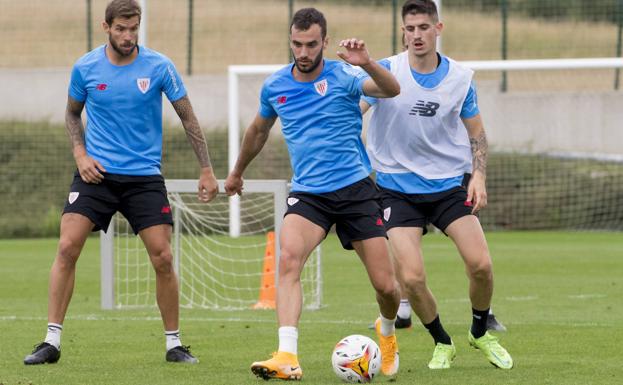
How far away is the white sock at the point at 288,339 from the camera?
766cm

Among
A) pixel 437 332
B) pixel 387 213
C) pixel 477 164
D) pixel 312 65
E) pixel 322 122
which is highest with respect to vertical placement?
pixel 312 65

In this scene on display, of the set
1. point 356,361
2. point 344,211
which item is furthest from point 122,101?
point 356,361

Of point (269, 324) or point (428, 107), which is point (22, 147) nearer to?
point (269, 324)

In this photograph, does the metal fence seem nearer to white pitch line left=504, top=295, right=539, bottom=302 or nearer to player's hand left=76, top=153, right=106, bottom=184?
white pitch line left=504, top=295, right=539, bottom=302

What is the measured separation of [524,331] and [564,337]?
1.71ft

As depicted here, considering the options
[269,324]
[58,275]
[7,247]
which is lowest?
[7,247]

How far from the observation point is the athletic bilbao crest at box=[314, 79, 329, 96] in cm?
809

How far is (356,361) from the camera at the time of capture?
305 inches

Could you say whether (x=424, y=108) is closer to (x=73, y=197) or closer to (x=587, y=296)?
(x=73, y=197)

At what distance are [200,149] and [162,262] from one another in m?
0.81

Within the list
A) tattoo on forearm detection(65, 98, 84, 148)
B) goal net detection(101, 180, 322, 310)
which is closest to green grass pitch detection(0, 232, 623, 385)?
goal net detection(101, 180, 322, 310)

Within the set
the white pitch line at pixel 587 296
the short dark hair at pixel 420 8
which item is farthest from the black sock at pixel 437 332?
the white pitch line at pixel 587 296

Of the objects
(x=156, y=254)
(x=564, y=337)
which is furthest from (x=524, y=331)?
(x=156, y=254)

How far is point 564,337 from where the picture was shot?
398 inches
